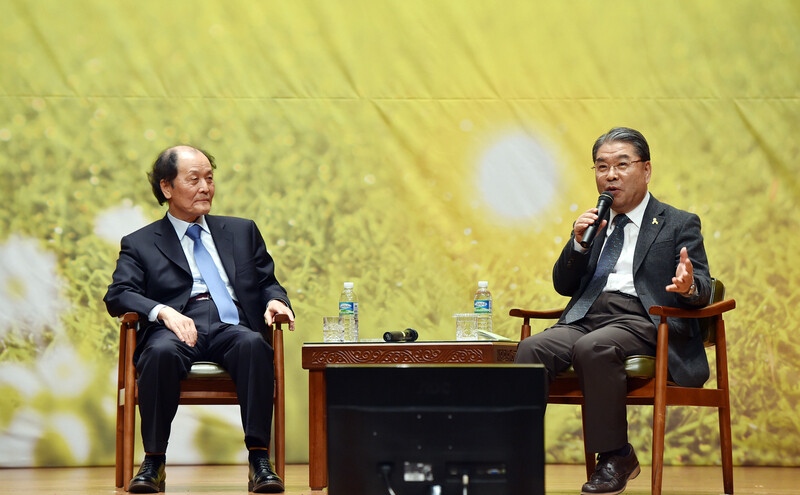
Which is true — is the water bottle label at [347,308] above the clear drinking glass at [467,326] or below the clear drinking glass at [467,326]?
above

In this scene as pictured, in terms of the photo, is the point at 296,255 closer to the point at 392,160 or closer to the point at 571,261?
the point at 392,160

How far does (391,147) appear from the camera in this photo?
161 inches

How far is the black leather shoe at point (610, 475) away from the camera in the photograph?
102 inches

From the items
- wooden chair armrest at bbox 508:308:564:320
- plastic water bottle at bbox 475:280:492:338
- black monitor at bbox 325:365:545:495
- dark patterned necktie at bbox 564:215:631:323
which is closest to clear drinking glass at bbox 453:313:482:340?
plastic water bottle at bbox 475:280:492:338

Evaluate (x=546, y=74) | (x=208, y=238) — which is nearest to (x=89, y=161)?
(x=208, y=238)

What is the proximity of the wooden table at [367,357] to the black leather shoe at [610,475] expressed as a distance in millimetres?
503

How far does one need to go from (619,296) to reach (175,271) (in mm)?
1548

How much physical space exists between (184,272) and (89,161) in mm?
1089

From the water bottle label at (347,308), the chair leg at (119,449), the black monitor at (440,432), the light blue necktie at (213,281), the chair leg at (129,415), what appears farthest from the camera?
the water bottle label at (347,308)

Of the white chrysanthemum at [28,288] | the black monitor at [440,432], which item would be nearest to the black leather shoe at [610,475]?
the black monitor at [440,432]

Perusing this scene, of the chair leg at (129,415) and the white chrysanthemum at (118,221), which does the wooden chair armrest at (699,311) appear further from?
the white chrysanthemum at (118,221)

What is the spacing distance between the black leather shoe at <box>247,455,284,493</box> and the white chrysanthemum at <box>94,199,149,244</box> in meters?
1.51

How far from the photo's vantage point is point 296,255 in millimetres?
4051

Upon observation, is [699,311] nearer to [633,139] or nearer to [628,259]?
[628,259]
